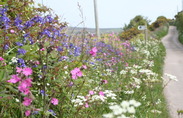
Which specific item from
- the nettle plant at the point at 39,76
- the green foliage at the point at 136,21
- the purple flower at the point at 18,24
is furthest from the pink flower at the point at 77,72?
the green foliage at the point at 136,21

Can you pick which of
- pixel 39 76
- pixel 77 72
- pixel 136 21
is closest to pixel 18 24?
pixel 39 76

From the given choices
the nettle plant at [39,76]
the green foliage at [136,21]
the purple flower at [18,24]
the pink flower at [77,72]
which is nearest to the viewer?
the pink flower at [77,72]

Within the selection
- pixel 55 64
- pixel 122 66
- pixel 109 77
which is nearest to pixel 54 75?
pixel 55 64

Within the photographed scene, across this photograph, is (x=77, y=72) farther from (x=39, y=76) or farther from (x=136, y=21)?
(x=136, y=21)

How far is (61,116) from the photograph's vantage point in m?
3.12

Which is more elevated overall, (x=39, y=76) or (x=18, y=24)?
(x=18, y=24)

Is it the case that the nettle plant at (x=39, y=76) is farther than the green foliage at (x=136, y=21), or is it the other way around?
the green foliage at (x=136, y=21)

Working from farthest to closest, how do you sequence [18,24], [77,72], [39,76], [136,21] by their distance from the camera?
[136,21] → [18,24] → [39,76] → [77,72]

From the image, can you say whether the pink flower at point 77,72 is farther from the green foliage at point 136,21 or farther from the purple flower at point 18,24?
the green foliage at point 136,21

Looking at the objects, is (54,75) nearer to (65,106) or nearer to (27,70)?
(65,106)

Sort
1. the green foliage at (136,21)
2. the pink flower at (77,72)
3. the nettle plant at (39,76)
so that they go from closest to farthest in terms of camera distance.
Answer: the pink flower at (77,72) → the nettle plant at (39,76) → the green foliage at (136,21)

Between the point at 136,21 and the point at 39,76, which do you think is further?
the point at 136,21

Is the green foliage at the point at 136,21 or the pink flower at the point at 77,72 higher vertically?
the green foliage at the point at 136,21

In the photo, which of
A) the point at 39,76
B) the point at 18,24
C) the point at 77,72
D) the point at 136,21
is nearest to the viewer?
the point at 77,72
